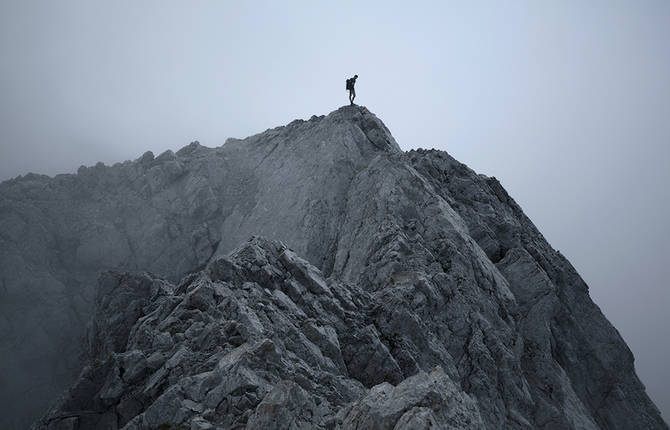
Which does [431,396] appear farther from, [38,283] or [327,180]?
[38,283]

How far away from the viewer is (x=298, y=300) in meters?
27.2

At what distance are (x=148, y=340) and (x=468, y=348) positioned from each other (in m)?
22.1

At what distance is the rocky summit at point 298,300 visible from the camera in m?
19.0

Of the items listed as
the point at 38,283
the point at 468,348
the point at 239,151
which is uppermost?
the point at 239,151

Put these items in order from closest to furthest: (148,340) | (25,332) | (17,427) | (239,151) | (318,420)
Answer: (318,420), (148,340), (17,427), (25,332), (239,151)

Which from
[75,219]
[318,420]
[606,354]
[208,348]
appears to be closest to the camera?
[318,420]

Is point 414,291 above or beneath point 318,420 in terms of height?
above

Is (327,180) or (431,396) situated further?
(327,180)

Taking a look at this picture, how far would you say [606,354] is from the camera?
39.6 m

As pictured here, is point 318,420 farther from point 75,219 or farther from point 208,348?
point 75,219

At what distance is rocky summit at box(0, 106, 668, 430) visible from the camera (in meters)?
19.0

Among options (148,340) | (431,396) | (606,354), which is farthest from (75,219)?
(606,354)

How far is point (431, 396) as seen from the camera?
49.8 ft

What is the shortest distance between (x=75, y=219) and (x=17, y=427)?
2690 centimetres
